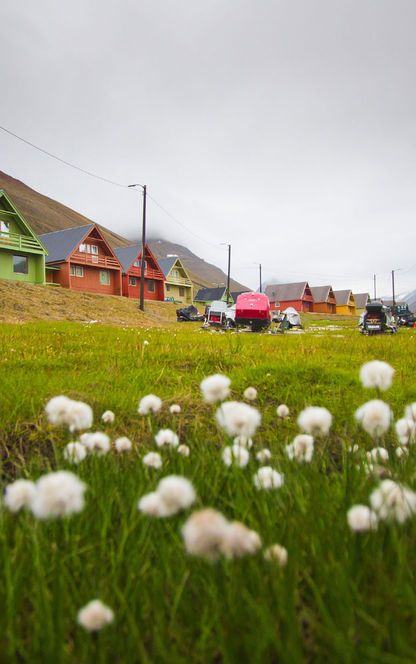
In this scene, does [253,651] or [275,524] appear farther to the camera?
[275,524]

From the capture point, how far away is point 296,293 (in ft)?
258

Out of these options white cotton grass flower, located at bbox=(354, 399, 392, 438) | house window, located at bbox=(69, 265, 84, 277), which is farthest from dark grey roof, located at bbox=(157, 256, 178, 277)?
white cotton grass flower, located at bbox=(354, 399, 392, 438)

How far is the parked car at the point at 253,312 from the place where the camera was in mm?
20775

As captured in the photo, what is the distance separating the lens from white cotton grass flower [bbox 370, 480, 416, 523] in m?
1.12

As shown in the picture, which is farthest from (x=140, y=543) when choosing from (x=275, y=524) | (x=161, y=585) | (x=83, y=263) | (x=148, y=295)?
(x=148, y=295)

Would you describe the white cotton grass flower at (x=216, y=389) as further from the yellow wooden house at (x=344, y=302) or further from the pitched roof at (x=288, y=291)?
the yellow wooden house at (x=344, y=302)

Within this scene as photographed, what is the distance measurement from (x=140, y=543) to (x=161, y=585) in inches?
7.1

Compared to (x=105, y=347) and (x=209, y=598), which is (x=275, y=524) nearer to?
(x=209, y=598)

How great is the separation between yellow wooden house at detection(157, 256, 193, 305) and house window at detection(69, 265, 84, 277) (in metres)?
16.5

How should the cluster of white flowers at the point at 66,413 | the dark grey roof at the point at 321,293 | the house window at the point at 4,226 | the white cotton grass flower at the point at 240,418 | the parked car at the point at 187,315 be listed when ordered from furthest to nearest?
the dark grey roof at the point at 321,293, the parked car at the point at 187,315, the house window at the point at 4,226, the cluster of white flowers at the point at 66,413, the white cotton grass flower at the point at 240,418

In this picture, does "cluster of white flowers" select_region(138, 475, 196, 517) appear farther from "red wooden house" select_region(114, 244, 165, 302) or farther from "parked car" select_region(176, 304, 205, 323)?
"red wooden house" select_region(114, 244, 165, 302)

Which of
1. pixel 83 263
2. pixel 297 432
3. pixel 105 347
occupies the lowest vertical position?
pixel 297 432

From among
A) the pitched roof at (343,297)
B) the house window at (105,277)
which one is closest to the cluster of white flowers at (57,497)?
the house window at (105,277)

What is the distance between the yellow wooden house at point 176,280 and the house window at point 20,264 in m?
24.5
